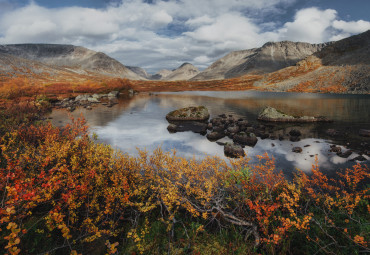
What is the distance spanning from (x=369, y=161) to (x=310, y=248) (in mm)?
17528

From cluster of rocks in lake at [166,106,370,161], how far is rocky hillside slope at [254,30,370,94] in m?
97.9

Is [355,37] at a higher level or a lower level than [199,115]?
higher

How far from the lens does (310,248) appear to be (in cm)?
633

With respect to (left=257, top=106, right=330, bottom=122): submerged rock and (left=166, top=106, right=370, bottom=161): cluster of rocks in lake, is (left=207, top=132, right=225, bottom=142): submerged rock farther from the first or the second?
(left=257, top=106, right=330, bottom=122): submerged rock

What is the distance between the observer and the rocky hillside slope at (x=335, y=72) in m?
112

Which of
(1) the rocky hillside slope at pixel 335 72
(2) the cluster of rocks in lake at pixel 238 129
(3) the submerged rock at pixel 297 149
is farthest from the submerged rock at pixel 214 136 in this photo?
(1) the rocky hillside slope at pixel 335 72

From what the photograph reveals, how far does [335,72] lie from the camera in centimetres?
13312

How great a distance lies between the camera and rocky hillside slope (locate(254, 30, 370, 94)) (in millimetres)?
112350

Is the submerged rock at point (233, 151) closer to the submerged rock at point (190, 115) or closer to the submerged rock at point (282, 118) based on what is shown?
the submerged rock at point (190, 115)

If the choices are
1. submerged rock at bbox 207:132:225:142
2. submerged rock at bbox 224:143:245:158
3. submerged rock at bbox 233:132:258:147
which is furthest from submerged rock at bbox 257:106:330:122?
submerged rock at bbox 224:143:245:158

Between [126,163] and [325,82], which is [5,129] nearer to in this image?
[126,163]

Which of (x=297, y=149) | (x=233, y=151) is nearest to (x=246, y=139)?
(x=233, y=151)

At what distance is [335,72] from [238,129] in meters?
150

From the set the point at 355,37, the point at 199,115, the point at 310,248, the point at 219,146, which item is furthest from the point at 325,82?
the point at 310,248
